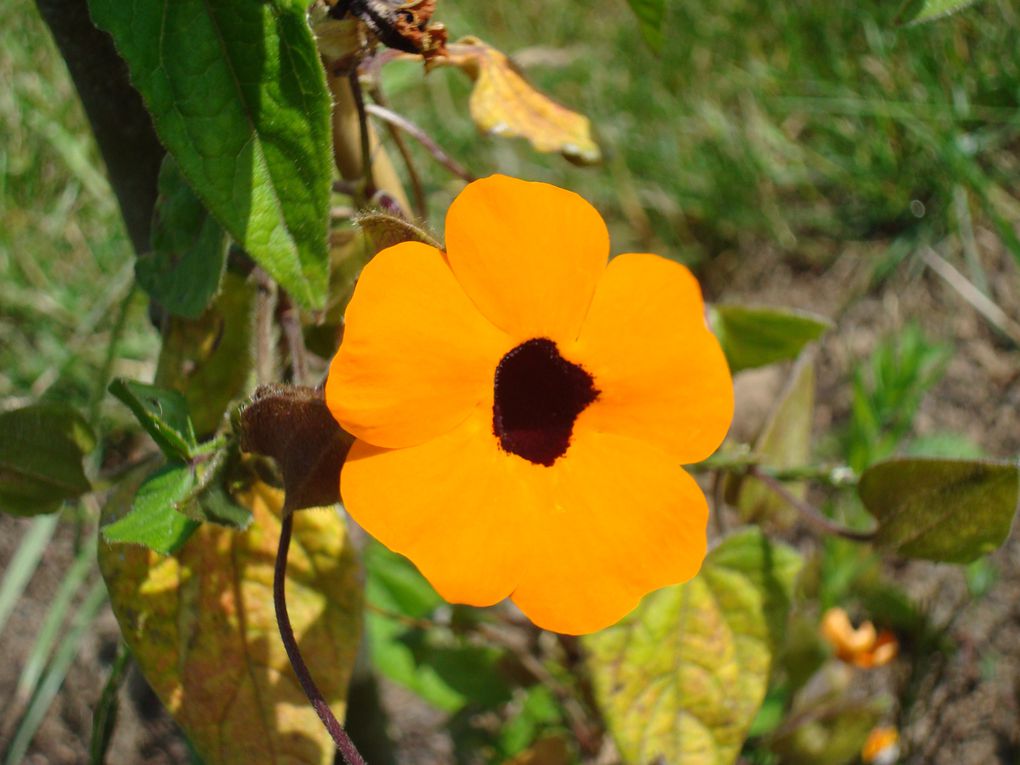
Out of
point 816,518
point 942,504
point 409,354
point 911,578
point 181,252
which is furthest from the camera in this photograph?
point 911,578

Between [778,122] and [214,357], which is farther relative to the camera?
[778,122]

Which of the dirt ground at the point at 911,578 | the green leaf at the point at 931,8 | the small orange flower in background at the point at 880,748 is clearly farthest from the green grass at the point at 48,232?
the green leaf at the point at 931,8

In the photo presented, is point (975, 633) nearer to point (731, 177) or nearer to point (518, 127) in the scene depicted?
point (731, 177)

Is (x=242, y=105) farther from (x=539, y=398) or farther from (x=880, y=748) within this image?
(x=880, y=748)

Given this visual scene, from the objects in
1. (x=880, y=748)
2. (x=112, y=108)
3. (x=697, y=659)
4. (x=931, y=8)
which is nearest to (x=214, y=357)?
(x=112, y=108)

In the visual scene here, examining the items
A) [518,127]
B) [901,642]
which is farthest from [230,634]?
[901,642]

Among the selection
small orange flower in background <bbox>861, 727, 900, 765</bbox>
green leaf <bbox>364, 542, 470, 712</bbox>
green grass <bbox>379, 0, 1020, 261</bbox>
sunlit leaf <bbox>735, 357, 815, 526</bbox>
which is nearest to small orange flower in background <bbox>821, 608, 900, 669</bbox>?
small orange flower in background <bbox>861, 727, 900, 765</bbox>

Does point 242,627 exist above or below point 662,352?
below
